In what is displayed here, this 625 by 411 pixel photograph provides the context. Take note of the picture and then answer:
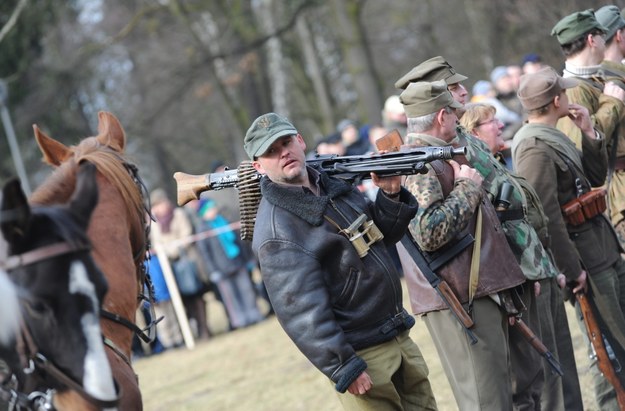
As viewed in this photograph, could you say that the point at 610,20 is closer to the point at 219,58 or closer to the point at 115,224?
the point at 115,224

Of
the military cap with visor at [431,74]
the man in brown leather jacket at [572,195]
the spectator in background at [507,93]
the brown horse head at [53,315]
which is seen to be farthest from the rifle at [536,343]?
the spectator in background at [507,93]

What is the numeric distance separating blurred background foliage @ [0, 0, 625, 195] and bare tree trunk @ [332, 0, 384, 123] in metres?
0.03

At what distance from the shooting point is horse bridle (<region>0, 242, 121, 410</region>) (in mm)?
3830

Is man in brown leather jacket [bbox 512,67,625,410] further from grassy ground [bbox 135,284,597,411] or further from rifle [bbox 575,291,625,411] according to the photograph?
grassy ground [bbox 135,284,597,411]

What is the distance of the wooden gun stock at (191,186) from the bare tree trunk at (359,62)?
14.2 metres

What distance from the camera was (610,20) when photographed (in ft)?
25.9

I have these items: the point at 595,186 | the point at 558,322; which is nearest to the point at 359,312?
the point at 558,322

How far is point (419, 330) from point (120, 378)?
7110 mm

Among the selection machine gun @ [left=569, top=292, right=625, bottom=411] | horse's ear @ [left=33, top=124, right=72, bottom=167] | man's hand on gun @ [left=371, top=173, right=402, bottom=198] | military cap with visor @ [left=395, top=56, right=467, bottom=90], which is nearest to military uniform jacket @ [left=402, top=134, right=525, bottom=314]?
man's hand on gun @ [left=371, top=173, right=402, bottom=198]

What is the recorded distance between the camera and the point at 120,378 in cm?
471

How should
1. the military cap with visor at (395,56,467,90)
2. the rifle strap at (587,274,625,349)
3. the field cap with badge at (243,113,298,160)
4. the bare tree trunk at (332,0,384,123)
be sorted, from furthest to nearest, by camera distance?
the bare tree trunk at (332,0,384,123) < the rifle strap at (587,274,625,349) < the military cap with visor at (395,56,467,90) < the field cap with badge at (243,113,298,160)

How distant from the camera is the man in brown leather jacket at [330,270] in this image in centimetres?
478

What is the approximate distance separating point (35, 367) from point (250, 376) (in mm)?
7574

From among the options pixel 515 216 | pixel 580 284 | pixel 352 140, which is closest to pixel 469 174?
pixel 515 216
